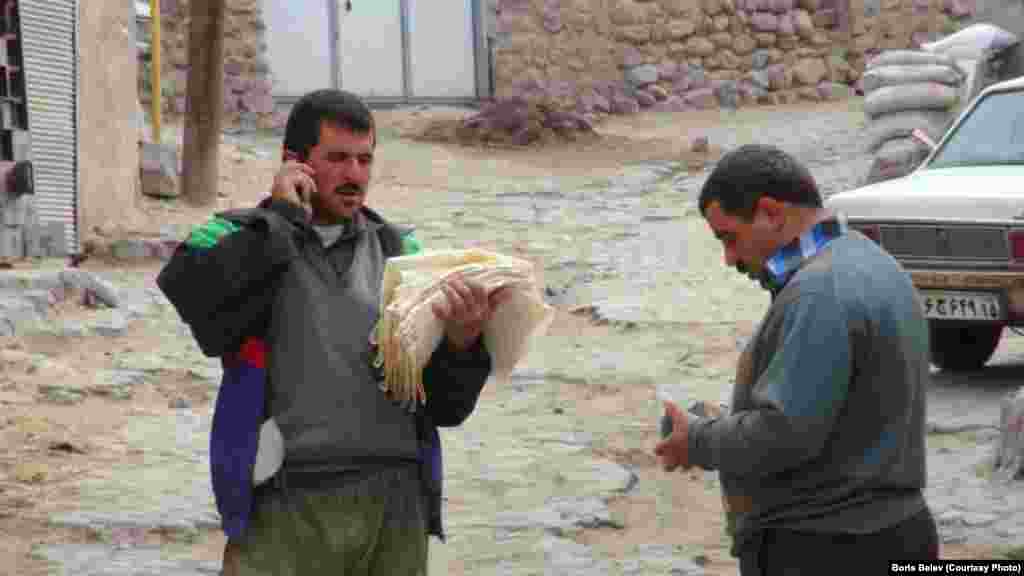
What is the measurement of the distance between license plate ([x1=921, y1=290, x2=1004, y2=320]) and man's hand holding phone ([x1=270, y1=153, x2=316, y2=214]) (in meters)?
5.63

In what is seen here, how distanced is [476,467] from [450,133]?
37.3ft

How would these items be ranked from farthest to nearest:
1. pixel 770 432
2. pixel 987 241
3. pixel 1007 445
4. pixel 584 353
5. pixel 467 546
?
1. pixel 584 353
2. pixel 987 241
3. pixel 1007 445
4. pixel 467 546
5. pixel 770 432

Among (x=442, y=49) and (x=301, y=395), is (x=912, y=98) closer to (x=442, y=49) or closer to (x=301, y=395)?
(x=442, y=49)

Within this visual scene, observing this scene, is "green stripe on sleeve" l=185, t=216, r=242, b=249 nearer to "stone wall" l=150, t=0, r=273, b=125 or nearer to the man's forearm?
the man's forearm

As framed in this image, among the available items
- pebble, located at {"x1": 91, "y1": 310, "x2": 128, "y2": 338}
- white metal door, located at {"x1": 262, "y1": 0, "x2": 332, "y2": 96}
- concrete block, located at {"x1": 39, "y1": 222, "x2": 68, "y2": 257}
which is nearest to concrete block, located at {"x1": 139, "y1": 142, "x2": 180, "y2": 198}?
concrete block, located at {"x1": 39, "y1": 222, "x2": 68, "y2": 257}

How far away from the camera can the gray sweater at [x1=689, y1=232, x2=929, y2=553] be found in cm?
322

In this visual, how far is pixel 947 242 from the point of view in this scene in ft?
28.7

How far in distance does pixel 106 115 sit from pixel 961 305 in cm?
650

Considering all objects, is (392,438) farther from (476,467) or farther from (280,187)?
(476,467)

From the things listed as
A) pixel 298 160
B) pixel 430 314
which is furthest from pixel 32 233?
pixel 430 314

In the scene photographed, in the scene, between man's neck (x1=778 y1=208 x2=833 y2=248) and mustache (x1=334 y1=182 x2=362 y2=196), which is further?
mustache (x1=334 y1=182 x2=362 y2=196)

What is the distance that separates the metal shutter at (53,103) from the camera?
38.1 ft

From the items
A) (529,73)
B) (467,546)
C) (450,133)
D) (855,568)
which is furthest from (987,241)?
(529,73)

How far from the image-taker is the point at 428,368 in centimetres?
353
